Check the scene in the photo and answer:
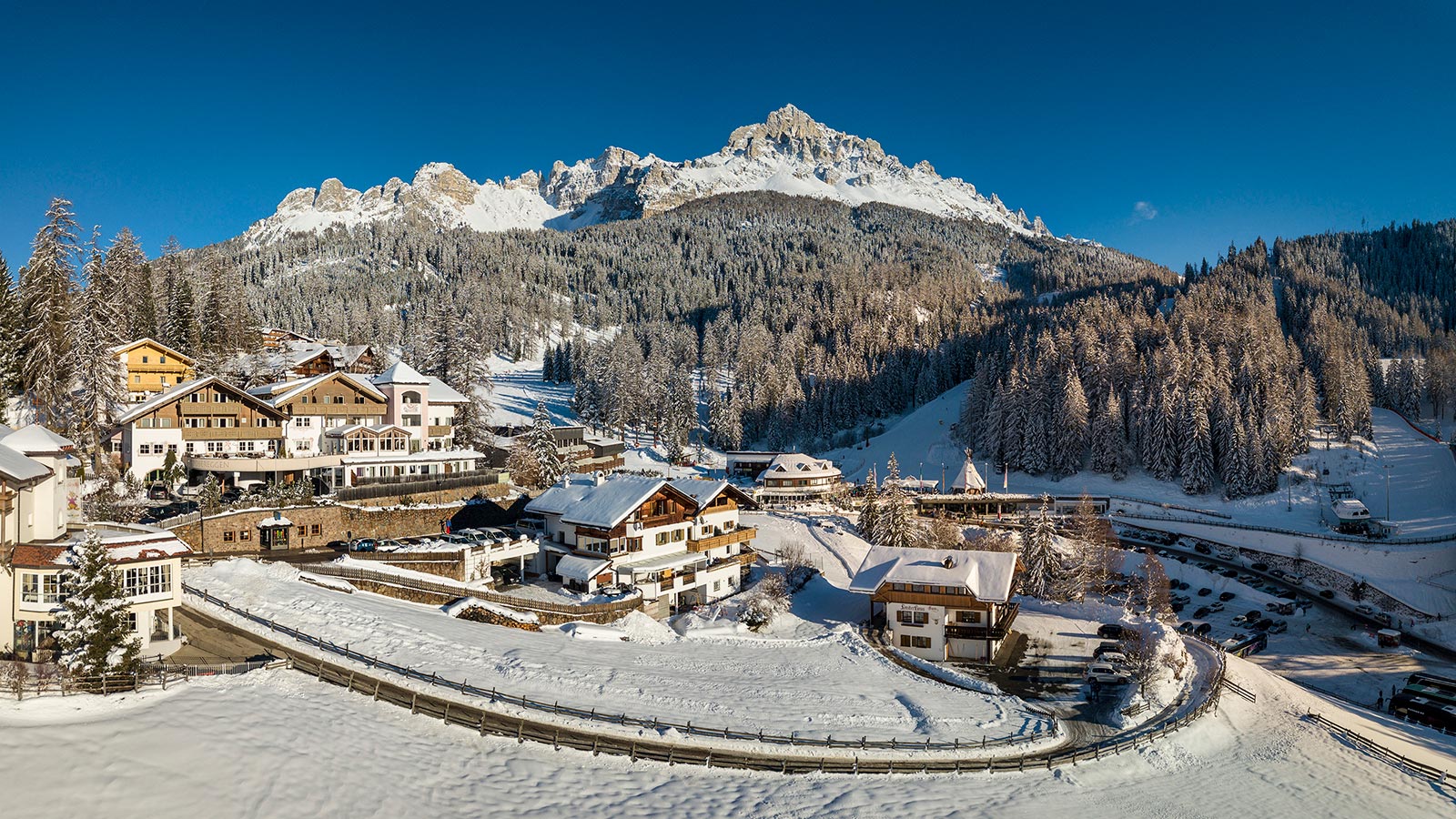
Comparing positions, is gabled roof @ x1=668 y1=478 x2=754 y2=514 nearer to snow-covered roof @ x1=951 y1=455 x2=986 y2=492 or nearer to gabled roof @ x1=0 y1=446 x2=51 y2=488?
gabled roof @ x1=0 y1=446 x2=51 y2=488

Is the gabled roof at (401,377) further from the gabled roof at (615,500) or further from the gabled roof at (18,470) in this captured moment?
the gabled roof at (18,470)

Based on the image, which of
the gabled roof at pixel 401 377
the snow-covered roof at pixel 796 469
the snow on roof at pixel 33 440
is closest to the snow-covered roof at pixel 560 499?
the gabled roof at pixel 401 377

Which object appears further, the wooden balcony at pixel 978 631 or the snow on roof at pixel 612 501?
the snow on roof at pixel 612 501

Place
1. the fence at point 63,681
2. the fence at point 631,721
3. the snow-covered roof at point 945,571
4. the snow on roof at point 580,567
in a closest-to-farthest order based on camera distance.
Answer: the fence at point 63,681 → the fence at point 631,721 → the snow-covered roof at point 945,571 → the snow on roof at point 580,567

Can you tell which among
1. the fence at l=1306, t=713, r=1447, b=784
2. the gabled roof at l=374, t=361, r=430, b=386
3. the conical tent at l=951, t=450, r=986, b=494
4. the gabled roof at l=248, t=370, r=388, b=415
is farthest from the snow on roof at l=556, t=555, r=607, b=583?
the conical tent at l=951, t=450, r=986, b=494

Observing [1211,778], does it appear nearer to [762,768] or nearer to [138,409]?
[762,768]

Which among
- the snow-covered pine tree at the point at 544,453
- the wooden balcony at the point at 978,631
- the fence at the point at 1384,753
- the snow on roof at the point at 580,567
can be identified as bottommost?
the fence at the point at 1384,753

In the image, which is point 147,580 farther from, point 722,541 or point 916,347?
point 916,347
